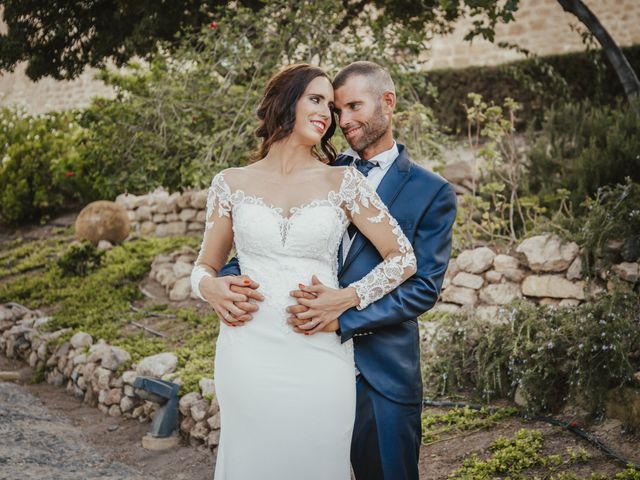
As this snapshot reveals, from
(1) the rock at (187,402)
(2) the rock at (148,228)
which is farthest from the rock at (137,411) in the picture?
(2) the rock at (148,228)

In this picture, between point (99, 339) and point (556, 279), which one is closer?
point (556, 279)

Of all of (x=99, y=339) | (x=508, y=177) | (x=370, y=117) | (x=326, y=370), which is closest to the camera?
(x=326, y=370)

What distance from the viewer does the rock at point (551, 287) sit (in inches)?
224

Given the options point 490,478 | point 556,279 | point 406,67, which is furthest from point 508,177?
point 490,478

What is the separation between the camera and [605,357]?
4.20 m

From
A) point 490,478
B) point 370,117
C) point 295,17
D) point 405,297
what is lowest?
point 490,478

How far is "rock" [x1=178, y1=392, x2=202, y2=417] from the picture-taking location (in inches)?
209

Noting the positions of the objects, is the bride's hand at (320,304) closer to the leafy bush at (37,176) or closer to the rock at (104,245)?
the rock at (104,245)

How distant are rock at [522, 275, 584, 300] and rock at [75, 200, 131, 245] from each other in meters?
6.13

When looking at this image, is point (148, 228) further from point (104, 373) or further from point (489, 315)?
point (489, 315)

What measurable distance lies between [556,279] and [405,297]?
3513 millimetres

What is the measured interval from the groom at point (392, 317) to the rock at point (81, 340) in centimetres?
450

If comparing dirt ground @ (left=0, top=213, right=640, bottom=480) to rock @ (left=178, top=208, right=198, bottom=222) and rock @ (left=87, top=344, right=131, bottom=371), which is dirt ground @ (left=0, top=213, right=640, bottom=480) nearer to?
rock @ (left=87, top=344, right=131, bottom=371)

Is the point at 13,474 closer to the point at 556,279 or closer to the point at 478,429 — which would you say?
the point at 478,429
